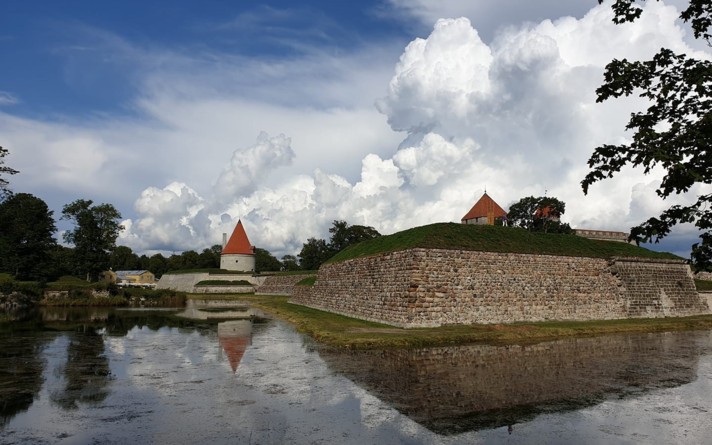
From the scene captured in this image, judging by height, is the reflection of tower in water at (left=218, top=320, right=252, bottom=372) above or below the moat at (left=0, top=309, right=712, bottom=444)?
below

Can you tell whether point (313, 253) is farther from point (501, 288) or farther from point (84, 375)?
point (84, 375)

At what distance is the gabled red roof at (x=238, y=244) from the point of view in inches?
3295

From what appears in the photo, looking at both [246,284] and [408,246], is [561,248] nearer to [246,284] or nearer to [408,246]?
[408,246]

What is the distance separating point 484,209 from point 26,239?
61.0 meters

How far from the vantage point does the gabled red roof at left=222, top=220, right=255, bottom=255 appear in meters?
83.7

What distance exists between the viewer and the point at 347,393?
35.1 ft

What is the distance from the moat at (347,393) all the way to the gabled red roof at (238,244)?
213ft

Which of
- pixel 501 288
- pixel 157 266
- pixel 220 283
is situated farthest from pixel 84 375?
pixel 157 266

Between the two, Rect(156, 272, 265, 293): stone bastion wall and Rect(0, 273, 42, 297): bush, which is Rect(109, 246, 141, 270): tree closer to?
Rect(156, 272, 265, 293): stone bastion wall

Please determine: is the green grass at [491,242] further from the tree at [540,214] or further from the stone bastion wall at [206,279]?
the stone bastion wall at [206,279]

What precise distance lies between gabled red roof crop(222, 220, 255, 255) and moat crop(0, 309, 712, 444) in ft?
213

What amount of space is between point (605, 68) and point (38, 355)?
18.8 metres

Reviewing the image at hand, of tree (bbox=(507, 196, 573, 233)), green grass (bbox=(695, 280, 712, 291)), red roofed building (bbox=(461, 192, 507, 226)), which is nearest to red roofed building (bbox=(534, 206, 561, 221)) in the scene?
tree (bbox=(507, 196, 573, 233))

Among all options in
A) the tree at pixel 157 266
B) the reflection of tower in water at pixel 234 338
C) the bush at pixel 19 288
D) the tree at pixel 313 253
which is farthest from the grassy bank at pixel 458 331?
the tree at pixel 157 266
